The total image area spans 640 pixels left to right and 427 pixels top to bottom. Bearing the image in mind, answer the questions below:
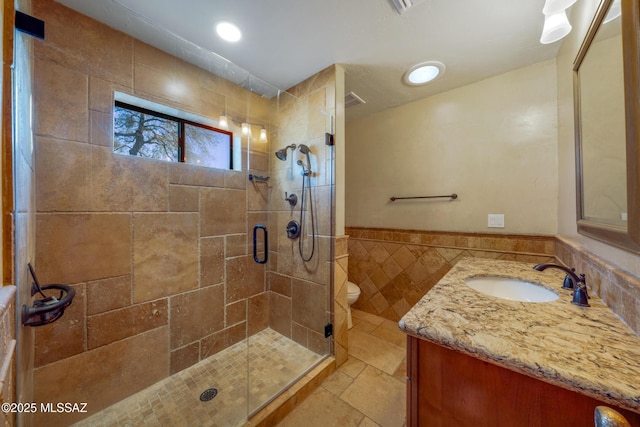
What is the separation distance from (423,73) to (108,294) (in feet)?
9.09

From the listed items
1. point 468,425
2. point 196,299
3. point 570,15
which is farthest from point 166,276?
point 570,15

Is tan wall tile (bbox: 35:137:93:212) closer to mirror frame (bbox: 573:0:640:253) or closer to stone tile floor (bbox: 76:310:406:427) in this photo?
stone tile floor (bbox: 76:310:406:427)

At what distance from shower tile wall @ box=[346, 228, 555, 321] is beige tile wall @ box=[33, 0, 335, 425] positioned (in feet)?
3.05

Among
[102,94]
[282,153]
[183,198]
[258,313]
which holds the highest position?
[102,94]

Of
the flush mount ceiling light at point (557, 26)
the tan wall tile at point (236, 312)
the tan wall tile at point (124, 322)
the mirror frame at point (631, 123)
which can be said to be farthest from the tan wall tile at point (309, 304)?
the flush mount ceiling light at point (557, 26)

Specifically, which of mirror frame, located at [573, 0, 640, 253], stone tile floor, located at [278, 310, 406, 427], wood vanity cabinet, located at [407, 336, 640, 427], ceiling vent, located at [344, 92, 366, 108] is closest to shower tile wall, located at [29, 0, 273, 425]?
stone tile floor, located at [278, 310, 406, 427]

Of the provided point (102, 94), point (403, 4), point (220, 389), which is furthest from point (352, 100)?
point (220, 389)

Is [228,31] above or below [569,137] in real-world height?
above

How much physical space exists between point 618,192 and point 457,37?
1.27m

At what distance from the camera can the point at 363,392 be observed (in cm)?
145

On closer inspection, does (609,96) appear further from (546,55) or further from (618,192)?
(546,55)

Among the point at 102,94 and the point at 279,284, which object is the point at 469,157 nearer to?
the point at 279,284

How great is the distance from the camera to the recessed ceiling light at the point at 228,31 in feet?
4.37

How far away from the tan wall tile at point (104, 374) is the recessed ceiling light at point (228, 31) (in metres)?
2.05
